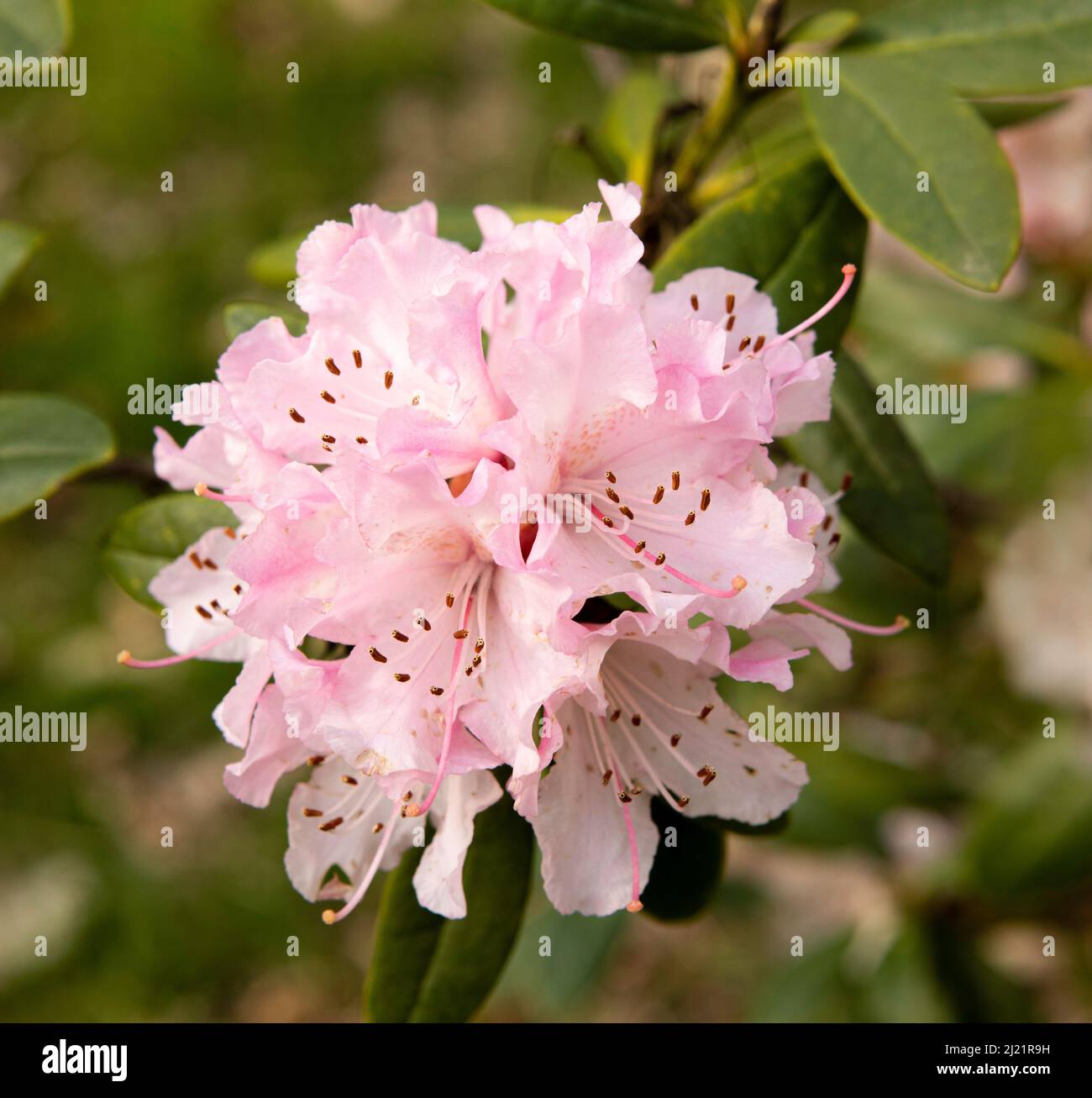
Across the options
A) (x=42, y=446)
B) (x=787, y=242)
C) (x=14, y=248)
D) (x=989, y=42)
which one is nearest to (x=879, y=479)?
(x=787, y=242)

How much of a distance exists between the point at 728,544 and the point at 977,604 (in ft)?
4.43

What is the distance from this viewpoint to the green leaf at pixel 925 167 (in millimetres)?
1037

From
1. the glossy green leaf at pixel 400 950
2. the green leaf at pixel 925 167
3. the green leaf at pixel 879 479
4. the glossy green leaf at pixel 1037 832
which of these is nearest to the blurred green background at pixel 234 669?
the glossy green leaf at pixel 1037 832

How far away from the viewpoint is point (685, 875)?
1.23m

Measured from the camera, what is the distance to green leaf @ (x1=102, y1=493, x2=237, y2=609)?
1.17 metres

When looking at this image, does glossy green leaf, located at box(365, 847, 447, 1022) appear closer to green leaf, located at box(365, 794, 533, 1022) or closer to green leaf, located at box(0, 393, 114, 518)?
green leaf, located at box(365, 794, 533, 1022)

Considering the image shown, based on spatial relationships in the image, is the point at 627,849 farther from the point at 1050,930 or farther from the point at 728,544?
the point at 1050,930

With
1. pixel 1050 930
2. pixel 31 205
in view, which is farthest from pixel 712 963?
pixel 31 205

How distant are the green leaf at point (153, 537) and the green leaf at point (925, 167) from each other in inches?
28.0

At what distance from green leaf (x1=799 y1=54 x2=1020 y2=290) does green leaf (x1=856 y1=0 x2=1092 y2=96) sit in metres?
0.05

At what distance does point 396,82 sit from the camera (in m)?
3.81

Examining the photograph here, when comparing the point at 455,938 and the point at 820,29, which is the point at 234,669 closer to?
the point at 455,938

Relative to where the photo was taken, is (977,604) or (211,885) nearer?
A: (977,604)

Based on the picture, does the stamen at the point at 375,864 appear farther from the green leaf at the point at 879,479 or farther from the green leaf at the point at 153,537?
the green leaf at the point at 879,479
